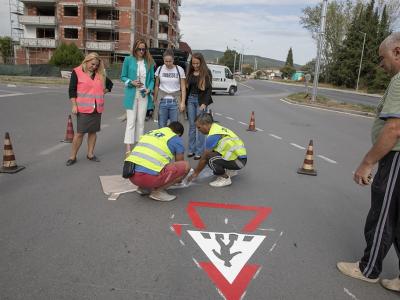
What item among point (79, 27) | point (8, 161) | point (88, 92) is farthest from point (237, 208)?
point (79, 27)

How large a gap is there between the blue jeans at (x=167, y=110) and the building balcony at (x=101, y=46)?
47.7 metres

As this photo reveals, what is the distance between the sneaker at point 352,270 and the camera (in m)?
3.32

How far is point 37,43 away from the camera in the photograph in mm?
52312

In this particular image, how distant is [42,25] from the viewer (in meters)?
52.4

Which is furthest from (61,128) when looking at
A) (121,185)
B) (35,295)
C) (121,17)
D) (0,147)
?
(121,17)

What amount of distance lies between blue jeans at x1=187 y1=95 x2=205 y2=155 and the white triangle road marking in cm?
337

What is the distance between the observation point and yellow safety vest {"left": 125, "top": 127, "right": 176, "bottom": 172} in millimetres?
4742

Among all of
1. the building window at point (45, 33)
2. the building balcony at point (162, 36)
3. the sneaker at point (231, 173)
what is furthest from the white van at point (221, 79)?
the building balcony at point (162, 36)

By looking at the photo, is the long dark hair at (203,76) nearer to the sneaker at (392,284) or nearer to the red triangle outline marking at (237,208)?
the red triangle outline marking at (237,208)

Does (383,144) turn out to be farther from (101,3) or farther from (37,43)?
(37,43)

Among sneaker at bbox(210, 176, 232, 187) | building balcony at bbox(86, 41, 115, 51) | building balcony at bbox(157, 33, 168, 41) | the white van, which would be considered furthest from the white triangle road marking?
building balcony at bbox(157, 33, 168, 41)

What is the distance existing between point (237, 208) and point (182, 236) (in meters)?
1.17

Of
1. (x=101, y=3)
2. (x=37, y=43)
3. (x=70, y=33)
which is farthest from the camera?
(x=70, y=33)

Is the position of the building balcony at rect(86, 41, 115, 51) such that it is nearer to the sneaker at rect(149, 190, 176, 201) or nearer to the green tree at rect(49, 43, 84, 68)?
the green tree at rect(49, 43, 84, 68)
